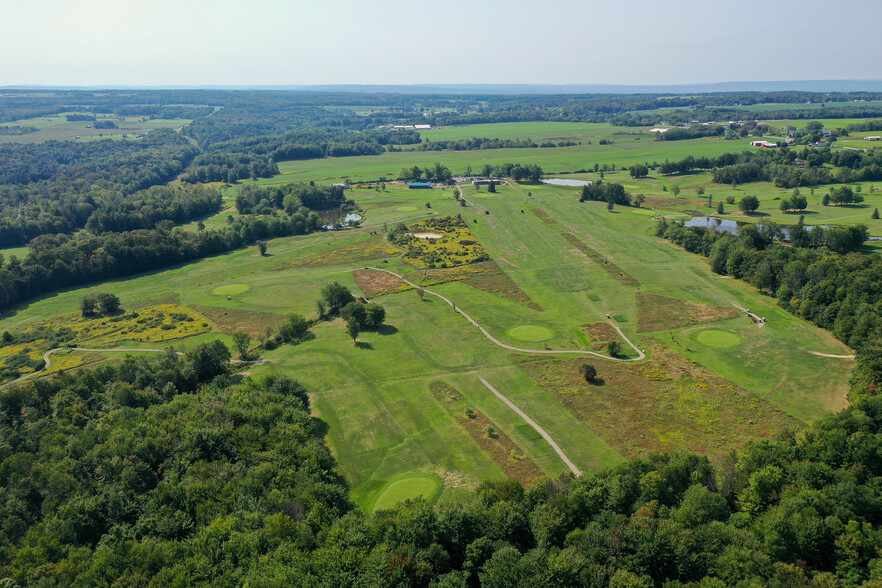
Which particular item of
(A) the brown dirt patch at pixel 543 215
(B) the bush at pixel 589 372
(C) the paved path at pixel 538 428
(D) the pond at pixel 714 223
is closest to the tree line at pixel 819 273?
(D) the pond at pixel 714 223

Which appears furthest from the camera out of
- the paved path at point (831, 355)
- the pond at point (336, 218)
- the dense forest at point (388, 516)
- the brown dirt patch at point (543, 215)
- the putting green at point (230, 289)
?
the pond at point (336, 218)

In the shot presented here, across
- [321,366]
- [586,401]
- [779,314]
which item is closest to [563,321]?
[586,401]

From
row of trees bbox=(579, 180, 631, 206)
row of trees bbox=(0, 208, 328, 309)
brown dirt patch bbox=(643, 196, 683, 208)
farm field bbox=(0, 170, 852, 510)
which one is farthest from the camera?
row of trees bbox=(579, 180, 631, 206)

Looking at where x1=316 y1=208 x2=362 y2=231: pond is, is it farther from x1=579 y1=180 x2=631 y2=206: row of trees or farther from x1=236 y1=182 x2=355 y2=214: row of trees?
x1=579 y1=180 x2=631 y2=206: row of trees

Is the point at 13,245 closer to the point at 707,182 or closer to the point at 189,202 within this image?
the point at 189,202

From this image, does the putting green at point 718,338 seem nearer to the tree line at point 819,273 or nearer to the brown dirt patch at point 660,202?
the tree line at point 819,273

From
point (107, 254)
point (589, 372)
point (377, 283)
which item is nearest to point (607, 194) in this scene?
point (377, 283)

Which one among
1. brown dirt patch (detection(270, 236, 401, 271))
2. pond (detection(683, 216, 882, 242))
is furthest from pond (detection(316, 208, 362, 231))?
pond (detection(683, 216, 882, 242))
